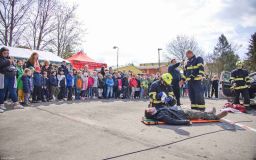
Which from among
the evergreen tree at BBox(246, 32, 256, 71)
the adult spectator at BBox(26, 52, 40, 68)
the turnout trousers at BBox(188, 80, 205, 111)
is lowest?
the turnout trousers at BBox(188, 80, 205, 111)

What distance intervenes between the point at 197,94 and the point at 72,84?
23.3 feet

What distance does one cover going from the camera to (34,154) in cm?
371

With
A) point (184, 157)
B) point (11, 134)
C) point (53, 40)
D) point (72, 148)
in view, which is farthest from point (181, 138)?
point (53, 40)

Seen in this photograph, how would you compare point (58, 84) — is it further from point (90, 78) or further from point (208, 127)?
point (208, 127)

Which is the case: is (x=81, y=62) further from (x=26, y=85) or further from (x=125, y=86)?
(x=26, y=85)

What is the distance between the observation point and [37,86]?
10.7 meters

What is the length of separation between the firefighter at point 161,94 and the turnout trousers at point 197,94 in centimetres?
137

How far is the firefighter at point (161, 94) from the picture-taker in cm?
694

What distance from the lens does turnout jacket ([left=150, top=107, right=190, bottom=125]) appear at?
6.22 meters

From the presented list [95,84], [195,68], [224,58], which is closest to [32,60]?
[95,84]

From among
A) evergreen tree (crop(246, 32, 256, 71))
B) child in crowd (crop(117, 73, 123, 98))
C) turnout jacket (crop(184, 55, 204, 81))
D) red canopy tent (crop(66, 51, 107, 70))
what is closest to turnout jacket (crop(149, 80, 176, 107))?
turnout jacket (crop(184, 55, 204, 81))

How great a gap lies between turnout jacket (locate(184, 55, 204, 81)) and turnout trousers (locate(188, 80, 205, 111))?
19 centimetres

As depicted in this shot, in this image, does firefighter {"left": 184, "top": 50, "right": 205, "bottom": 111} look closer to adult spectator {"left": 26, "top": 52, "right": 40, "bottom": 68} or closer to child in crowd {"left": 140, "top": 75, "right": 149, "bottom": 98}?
adult spectator {"left": 26, "top": 52, "right": 40, "bottom": 68}

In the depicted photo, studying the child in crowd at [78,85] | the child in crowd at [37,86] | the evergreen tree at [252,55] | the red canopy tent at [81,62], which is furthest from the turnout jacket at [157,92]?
the evergreen tree at [252,55]
